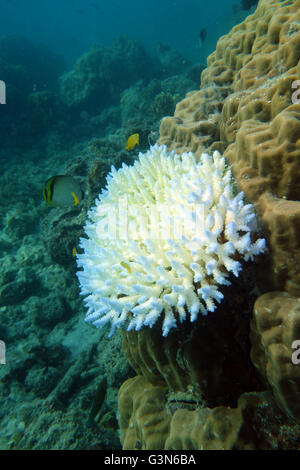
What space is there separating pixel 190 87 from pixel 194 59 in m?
18.4

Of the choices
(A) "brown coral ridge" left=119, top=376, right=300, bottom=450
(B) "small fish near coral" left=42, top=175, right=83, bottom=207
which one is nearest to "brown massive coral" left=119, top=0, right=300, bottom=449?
(A) "brown coral ridge" left=119, top=376, right=300, bottom=450

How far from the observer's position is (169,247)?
2131 millimetres

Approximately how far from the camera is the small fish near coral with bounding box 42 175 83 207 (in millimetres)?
3771

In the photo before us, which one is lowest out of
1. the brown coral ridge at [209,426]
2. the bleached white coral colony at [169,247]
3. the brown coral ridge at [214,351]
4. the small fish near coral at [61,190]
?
the brown coral ridge at [209,426]

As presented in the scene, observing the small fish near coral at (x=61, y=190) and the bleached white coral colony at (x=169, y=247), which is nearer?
the bleached white coral colony at (x=169, y=247)

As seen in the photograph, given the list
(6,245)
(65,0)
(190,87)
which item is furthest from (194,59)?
(65,0)

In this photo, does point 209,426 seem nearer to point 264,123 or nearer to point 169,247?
point 169,247

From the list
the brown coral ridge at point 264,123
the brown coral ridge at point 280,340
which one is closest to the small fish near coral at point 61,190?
the brown coral ridge at point 264,123

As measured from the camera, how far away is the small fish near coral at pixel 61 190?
3.77 m

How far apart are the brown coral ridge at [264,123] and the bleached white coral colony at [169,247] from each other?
217 mm

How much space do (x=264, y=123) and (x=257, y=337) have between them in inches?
76.8

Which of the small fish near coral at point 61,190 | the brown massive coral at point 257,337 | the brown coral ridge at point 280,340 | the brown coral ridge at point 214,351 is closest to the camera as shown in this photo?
the brown coral ridge at point 280,340

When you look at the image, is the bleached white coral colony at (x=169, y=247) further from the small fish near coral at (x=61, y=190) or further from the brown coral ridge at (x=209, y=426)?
the small fish near coral at (x=61, y=190)

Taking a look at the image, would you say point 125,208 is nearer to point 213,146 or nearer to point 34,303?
point 213,146
